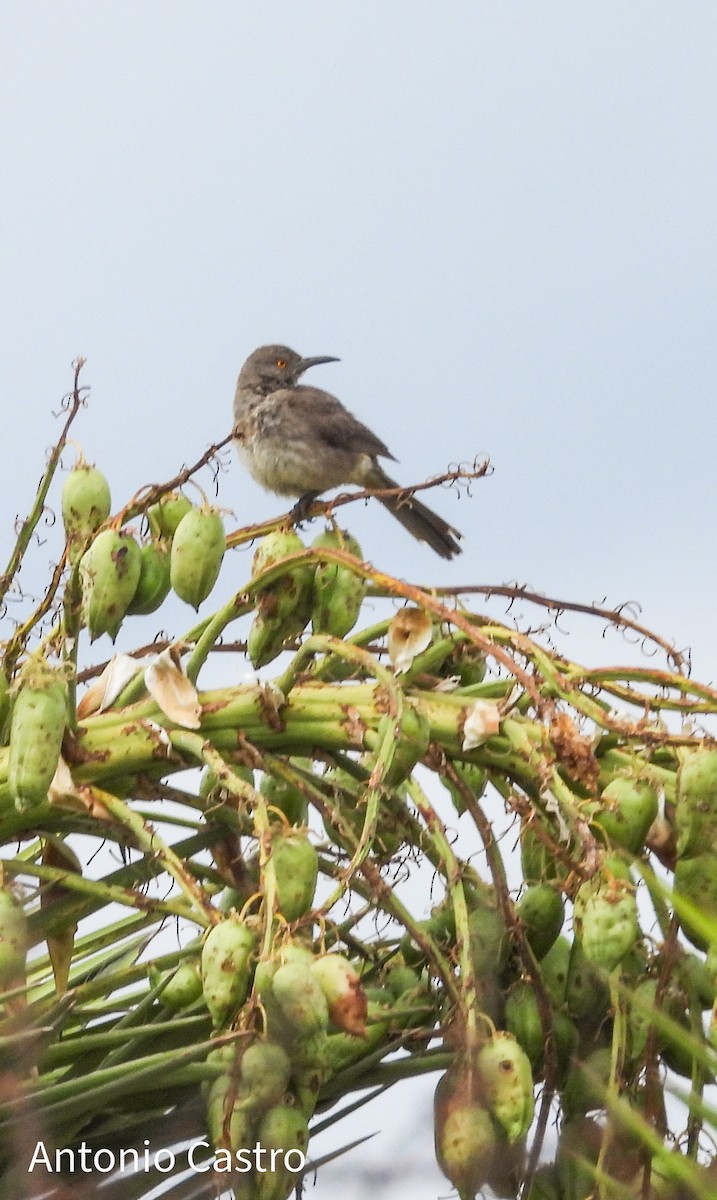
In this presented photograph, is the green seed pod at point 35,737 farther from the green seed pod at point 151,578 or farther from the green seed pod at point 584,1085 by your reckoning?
the green seed pod at point 584,1085

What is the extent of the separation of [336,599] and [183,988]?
622 mm

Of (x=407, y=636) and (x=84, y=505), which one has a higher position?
(x=84, y=505)

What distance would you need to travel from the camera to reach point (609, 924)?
6.05ft

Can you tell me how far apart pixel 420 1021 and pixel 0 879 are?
22.3 inches

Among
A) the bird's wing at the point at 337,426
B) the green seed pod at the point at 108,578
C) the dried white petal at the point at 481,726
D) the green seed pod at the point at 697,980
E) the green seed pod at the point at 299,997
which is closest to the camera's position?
the green seed pod at the point at 299,997

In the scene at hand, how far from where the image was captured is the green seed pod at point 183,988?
205 cm

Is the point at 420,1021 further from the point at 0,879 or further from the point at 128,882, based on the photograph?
the point at 0,879

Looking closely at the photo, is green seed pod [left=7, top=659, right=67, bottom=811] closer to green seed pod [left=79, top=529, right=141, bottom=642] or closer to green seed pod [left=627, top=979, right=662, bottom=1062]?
green seed pod [left=79, top=529, right=141, bottom=642]

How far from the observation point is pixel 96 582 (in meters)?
2.28

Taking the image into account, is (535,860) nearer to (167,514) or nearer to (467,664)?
(467,664)

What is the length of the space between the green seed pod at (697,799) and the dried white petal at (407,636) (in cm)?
37

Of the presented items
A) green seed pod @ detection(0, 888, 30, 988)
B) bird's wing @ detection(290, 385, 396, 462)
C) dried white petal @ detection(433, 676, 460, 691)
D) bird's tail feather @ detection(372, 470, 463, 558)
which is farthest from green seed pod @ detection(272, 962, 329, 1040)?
bird's wing @ detection(290, 385, 396, 462)

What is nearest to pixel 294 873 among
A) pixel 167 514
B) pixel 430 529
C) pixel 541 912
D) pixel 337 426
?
pixel 541 912

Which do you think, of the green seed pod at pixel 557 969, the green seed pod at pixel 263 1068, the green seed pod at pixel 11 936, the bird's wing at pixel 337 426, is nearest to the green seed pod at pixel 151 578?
the green seed pod at pixel 11 936
